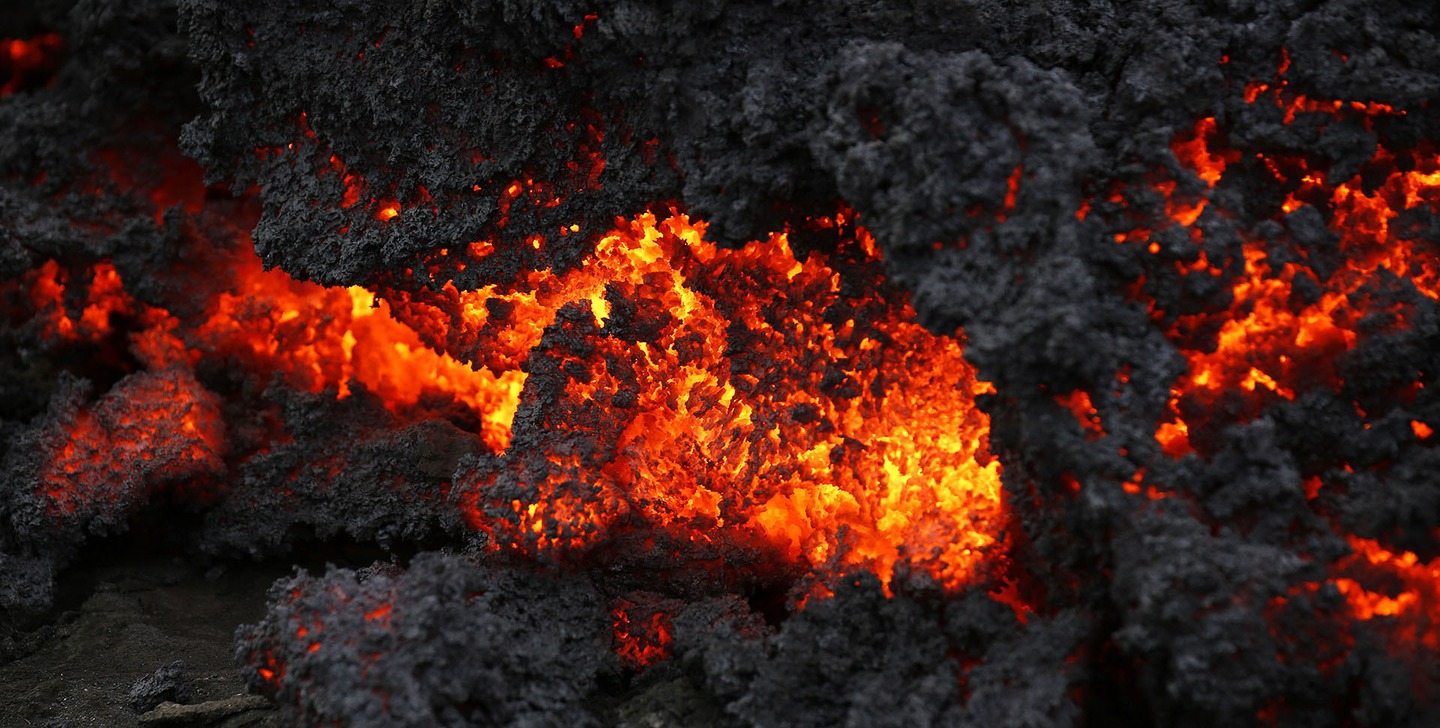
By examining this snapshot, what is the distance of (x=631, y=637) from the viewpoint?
244 cm

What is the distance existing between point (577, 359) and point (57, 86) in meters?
1.93

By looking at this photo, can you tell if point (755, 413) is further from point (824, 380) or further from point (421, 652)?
point (421, 652)

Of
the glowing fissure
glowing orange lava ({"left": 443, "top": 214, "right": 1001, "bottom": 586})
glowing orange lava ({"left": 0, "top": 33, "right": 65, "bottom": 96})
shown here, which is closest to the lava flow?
glowing orange lava ({"left": 443, "top": 214, "right": 1001, "bottom": 586})

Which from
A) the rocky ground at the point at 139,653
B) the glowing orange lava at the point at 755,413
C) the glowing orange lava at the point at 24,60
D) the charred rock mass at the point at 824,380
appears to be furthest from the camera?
the glowing orange lava at the point at 24,60

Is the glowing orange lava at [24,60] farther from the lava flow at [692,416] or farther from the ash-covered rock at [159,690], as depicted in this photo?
the ash-covered rock at [159,690]

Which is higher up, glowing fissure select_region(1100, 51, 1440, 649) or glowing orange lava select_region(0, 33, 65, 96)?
glowing orange lava select_region(0, 33, 65, 96)

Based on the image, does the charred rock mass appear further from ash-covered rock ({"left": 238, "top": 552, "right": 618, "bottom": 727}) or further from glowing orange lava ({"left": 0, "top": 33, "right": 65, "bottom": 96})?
glowing orange lava ({"left": 0, "top": 33, "right": 65, "bottom": 96})

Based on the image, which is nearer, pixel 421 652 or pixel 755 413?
pixel 421 652

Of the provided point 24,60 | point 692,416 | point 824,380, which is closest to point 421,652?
point 692,416

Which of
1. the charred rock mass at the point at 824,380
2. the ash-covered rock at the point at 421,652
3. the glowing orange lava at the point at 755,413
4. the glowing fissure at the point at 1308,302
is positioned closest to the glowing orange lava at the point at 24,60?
the charred rock mass at the point at 824,380

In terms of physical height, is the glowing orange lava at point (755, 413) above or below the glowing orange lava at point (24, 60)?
below

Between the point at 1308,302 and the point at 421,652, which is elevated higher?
the point at 1308,302

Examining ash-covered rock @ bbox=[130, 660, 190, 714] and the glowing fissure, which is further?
ash-covered rock @ bbox=[130, 660, 190, 714]

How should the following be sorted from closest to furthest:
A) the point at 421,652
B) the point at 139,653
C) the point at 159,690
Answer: the point at 421,652 < the point at 159,690 < the point at 139,653
